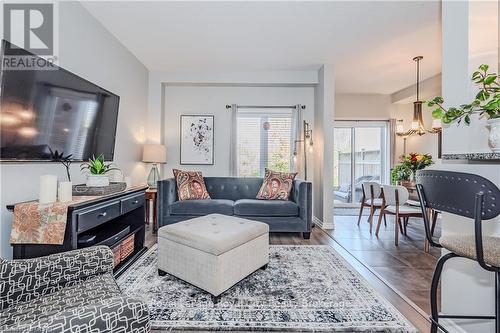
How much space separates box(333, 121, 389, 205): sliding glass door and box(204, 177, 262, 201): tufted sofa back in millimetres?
2719

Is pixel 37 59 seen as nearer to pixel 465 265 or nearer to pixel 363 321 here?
pixel 363 321

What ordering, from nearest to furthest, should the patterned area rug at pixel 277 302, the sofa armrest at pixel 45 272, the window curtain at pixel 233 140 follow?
the sofa armrest at pixel 45 272, the patterned area rug at pixel 277 302, the window curtain at pixel 233 140

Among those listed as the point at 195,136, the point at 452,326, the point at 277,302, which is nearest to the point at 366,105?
the point at 195,136

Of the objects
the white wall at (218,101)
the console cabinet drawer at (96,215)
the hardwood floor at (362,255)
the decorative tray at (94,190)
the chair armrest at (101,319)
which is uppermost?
the white wall at (218,101)

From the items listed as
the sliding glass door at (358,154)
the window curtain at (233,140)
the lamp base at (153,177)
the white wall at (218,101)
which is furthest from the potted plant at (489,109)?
the sliding glass door at (358,154)

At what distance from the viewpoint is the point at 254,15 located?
266cm

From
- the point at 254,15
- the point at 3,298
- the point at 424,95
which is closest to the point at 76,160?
the point at 3,298

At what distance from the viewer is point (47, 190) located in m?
1.72

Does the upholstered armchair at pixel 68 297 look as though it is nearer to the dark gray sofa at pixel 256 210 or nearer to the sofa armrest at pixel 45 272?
the sofa armrest at pixel 45 272

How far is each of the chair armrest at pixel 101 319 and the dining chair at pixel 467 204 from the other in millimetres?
1272

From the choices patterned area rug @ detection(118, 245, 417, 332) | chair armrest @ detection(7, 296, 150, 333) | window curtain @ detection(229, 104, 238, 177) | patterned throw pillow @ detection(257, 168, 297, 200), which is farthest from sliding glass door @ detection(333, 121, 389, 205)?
chair armrest @ detection(7, 296, 150, 333)

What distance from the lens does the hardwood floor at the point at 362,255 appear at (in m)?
1.69

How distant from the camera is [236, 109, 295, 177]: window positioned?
460 centimetres

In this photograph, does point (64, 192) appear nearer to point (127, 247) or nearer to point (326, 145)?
point (127, 247)
